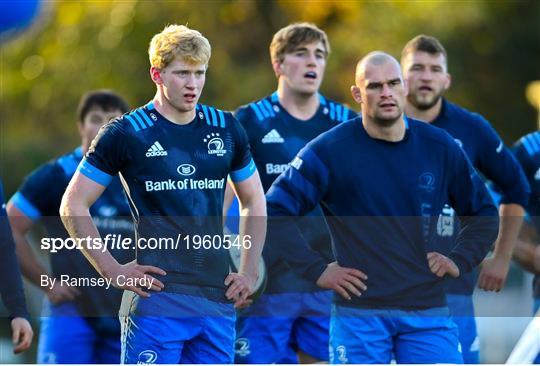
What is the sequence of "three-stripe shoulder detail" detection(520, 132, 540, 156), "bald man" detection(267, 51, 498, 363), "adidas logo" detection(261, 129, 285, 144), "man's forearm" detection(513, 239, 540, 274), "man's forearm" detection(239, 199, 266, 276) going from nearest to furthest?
1. "man's forearm" detection(239, 199, 266, 276)
2. "bald man" detection(267, 51, 498, 363)
3. "adidas logo" detection(261, 129, 285, 144)
4. "man's forearm" detection(513, 239, 540, 274)
5. "three-stripe shoulder detail" detection(520, 132, 540, 156)

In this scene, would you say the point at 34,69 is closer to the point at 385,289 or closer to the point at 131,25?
the point at 131,25

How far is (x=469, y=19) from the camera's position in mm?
24531

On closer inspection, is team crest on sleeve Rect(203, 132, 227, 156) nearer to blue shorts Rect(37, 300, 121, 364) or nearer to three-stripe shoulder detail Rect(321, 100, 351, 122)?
three-stripe shoulder detail Rect(321, 100, 351, 122)

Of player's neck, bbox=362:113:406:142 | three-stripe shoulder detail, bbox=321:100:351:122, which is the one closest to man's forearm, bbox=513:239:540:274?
three-stripe shoulder detail, bbox=321:100:351:122

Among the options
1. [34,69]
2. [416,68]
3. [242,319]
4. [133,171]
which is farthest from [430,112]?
[34,69]

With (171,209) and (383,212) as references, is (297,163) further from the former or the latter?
(171,209)

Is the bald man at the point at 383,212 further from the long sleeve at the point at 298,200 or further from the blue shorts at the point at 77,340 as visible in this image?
the blue shorts at the point at 77,340

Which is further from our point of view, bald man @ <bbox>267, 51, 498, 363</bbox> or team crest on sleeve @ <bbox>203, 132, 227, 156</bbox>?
bald man @ <bbox>267, 51, 498, 363</bbox>

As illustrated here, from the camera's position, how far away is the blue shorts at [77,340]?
1022 centimetres

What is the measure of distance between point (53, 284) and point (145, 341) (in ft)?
8.36

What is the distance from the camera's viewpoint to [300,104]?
951 centimetres

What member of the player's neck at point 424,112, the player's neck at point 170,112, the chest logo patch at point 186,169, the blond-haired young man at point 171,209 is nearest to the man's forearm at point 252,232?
the blond-haired young man at point 171,209

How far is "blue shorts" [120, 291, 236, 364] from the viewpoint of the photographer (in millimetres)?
7504

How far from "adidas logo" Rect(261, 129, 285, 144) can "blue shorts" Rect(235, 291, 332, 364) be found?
1.02m
